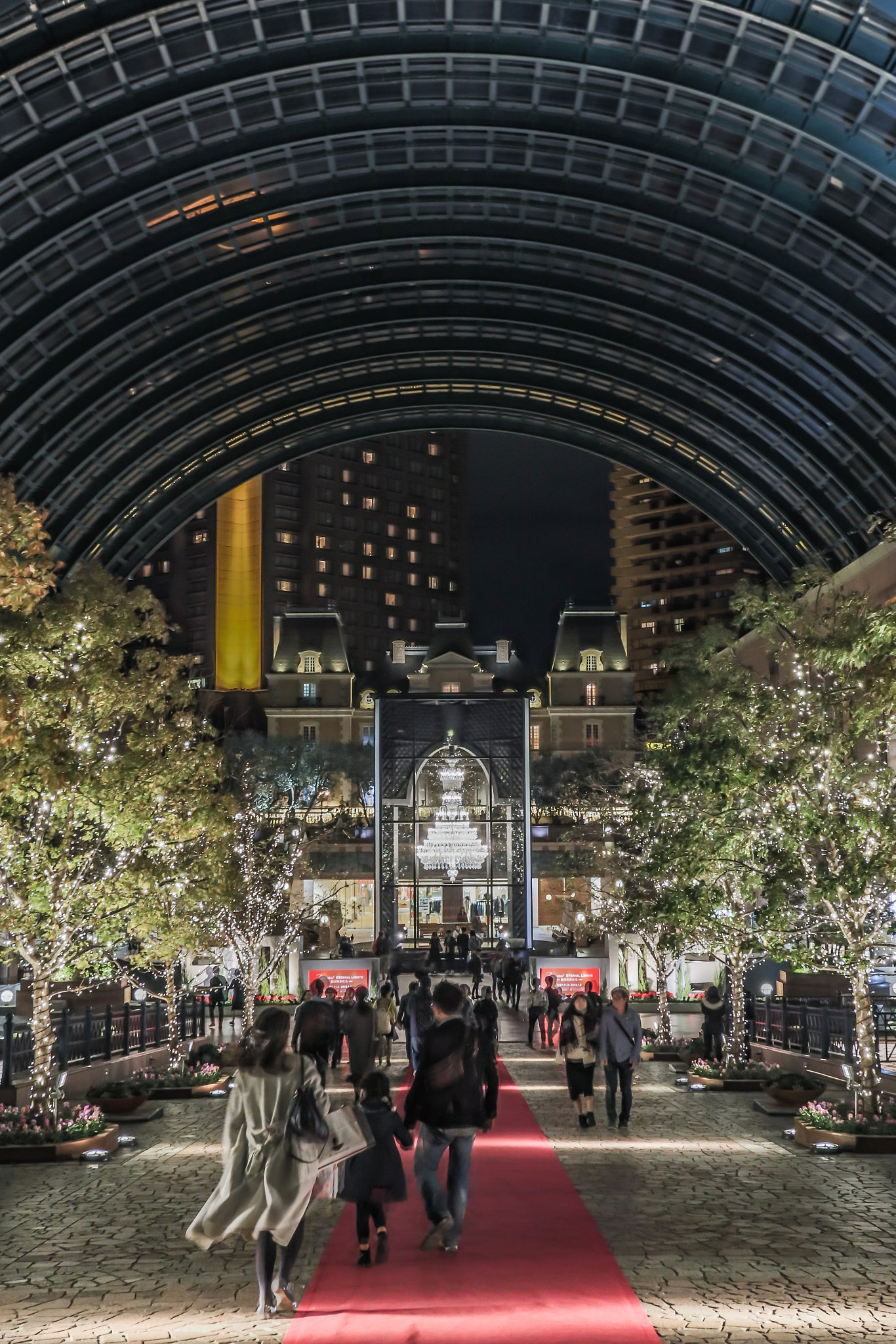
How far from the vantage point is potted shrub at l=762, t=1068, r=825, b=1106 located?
20297 millimetres

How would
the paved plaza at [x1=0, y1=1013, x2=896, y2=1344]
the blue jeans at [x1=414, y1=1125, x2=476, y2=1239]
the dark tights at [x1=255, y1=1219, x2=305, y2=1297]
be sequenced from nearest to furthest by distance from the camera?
the paved plaza at [x1=0, y1=1013, x2=896, y2=1344] < the dark tights at [x1=255, y1=1219, x2=305, y2=1297] < the blue jeans at [x1=414, y1=1125, x2=476, y2=1239]

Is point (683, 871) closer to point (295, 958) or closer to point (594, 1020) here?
point (594, 1020)

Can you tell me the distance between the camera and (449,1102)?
10.7 metres

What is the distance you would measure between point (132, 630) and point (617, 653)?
8974cm

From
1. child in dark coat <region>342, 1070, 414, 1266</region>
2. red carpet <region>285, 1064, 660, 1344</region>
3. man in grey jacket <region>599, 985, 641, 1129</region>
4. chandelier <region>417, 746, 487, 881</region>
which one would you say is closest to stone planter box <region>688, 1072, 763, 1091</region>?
man in grey jacket <region>599, 985, 641, 1129</region>

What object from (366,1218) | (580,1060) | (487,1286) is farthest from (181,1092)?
(487,1286)

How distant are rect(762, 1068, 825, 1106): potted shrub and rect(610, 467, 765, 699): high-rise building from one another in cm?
12954

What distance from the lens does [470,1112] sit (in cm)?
1069

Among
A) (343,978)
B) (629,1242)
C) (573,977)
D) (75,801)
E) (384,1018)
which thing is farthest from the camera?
(343,978)

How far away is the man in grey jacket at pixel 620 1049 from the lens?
62.5ft

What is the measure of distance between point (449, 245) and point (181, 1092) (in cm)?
4015

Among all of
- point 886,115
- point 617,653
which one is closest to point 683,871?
point 886,115

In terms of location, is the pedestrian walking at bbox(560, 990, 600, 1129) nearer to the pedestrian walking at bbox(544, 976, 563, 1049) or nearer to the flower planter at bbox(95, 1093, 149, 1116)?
the flower planter at bbox(95, 1093, 149, 1116)

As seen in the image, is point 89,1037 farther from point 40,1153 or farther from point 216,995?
point 216,995
